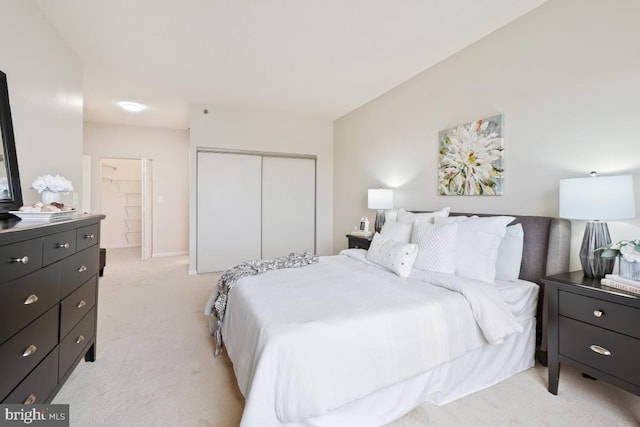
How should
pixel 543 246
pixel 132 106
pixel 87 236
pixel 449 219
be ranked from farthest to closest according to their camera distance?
pixel 132 106 → pixel 449 219 → pixel 543 246 → pixel 87 236

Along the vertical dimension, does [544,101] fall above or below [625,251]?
above

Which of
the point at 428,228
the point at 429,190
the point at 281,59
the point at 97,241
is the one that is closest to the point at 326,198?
the point at 429,190

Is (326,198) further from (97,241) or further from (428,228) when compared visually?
(97,241)

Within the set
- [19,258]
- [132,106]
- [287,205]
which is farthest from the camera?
[287,205]

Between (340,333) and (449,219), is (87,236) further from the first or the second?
(449,219)

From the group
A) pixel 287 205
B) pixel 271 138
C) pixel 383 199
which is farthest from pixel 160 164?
pixel 383 199

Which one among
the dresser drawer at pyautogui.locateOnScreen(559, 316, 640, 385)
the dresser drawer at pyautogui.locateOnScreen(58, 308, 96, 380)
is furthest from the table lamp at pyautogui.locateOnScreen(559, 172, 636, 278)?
the dresser drawer at pyautogui.locateOnScreen(58, 308, 96, 380)

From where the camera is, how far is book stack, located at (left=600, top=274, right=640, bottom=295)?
1.54m

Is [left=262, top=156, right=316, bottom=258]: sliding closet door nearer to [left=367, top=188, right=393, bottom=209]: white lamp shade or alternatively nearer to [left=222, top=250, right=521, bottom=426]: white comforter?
[left=367, top=188, right=393, bottom=209]: white lamp shade

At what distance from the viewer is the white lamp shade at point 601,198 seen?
1679 mm

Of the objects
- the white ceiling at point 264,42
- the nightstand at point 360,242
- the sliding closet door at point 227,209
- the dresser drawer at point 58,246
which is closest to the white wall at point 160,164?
the white ceiling at point 264,42

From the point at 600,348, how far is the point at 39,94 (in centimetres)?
397

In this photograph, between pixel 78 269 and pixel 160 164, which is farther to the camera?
pixel 160 164

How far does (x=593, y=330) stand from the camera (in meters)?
1.63
